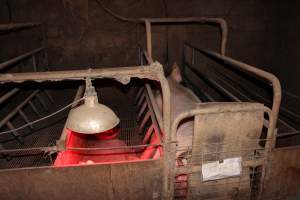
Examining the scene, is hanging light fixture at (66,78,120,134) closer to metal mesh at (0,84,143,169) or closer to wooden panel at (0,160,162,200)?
wooden panel at (0,160,162,200)

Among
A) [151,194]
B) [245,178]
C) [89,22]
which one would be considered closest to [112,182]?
[151,194]

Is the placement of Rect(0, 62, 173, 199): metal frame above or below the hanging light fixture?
above

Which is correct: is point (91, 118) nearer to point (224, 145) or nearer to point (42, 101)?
point (224, 145)

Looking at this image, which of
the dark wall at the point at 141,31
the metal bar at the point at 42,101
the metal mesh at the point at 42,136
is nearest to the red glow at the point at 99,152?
the metal mesh at the point at 42,136

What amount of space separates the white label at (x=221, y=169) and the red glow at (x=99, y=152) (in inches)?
23.0

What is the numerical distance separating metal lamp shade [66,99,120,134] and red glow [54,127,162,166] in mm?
909

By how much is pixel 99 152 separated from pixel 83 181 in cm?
141

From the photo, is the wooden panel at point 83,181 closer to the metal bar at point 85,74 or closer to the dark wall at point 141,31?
the metal bar at point 85,74

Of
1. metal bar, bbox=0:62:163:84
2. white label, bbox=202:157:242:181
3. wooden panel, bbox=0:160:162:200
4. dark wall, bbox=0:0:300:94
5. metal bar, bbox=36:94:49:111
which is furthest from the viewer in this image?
dark wall, bbox=0:0:300:94

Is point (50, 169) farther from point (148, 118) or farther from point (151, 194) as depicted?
point (148, 118)

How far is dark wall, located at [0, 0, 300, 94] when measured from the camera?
546cm

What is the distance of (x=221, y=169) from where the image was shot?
2.28 m

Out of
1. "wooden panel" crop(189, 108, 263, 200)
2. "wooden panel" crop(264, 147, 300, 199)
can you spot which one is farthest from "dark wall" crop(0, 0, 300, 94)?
"wooden panel" crop(189, 108, 263, 200)

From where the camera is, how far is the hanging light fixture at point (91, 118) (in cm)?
188
